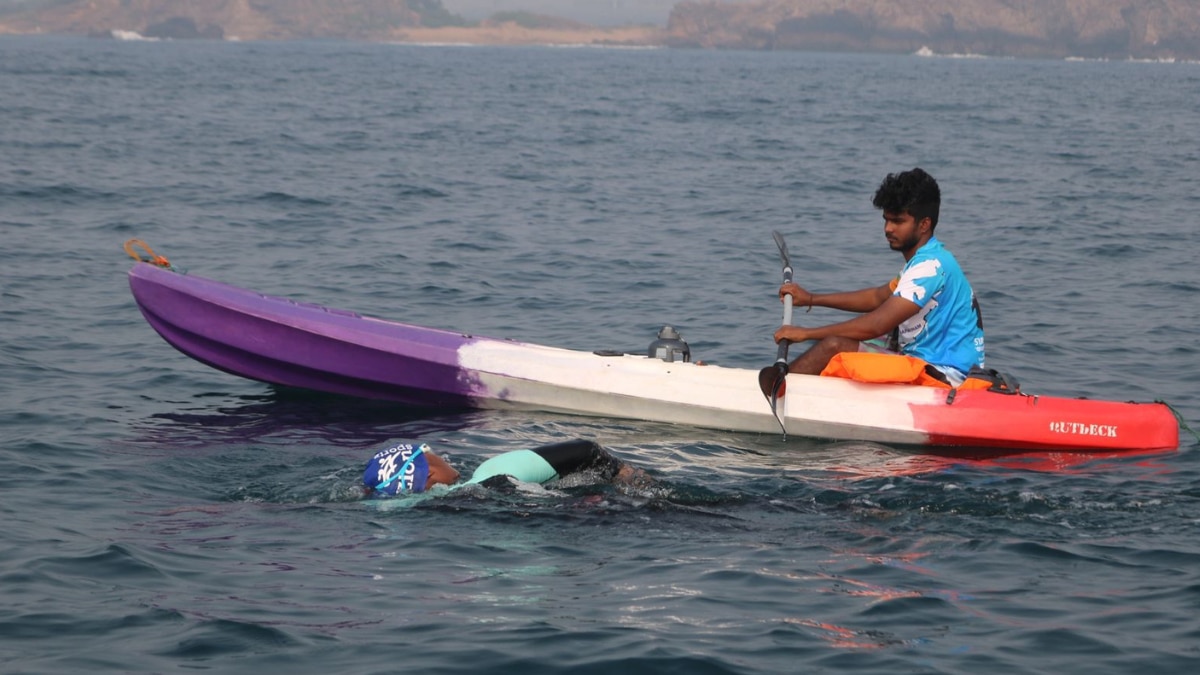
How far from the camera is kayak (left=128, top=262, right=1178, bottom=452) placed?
833cm

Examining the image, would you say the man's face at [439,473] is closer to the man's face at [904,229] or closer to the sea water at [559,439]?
the sea water at [559,439]

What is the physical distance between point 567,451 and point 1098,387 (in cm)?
497

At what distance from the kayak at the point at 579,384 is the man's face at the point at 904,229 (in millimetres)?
992

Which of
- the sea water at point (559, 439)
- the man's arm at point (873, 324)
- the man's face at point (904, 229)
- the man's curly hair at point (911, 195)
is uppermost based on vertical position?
the man's curly hair at point (911, 195)

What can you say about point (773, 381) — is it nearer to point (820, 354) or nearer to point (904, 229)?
point (820, 354)

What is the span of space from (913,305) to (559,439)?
2.44m

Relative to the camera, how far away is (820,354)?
8.67m

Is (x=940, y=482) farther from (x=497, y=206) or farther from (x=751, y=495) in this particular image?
(x=497, y=206)

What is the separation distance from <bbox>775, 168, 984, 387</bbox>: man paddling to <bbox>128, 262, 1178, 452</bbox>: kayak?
0.23 meters

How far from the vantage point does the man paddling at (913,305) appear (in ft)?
26.1

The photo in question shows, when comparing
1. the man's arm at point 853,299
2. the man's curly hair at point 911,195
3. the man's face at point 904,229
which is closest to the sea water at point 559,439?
the man's arm at point 853,299

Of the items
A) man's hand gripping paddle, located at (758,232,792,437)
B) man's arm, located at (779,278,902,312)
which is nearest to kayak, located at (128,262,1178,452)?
man's hand gripping paddle, located at (758,232,792,437)

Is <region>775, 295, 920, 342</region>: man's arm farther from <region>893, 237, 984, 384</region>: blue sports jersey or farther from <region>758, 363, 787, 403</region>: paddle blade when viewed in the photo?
<region>758, 363, 787, 403</region>: paddle blade

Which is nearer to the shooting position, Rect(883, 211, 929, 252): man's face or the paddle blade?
Rect(883, 211, 929, 252): man's face
